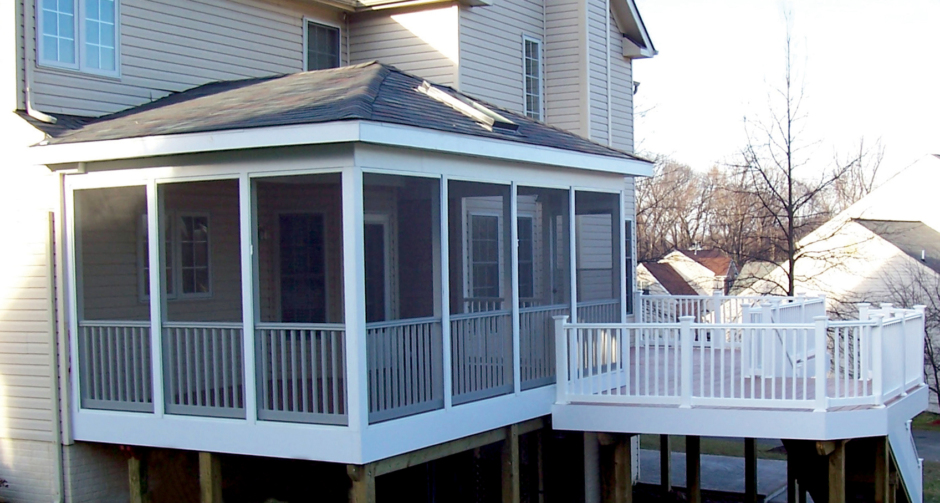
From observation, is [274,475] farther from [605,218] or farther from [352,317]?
[605,218]

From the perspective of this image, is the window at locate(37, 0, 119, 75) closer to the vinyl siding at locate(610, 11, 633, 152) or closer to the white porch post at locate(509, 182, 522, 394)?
the white porch post at locate(509, 182, 522, 394)

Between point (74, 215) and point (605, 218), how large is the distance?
31.8 ft

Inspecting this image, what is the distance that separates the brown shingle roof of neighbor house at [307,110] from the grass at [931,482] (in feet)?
37.0

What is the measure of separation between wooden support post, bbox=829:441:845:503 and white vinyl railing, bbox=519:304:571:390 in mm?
3225

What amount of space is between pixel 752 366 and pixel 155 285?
253 inches

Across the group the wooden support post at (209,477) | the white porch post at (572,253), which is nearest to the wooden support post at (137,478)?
the wooden support post at (209,477)

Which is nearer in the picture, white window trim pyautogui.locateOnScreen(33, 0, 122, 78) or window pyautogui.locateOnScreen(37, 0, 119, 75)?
white window trim pyautogui.locateOnScreen(33, 0, 122, 78)

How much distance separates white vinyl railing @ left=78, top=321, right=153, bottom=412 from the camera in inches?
366

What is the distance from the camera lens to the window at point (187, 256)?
11.6 m

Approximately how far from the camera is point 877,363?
1040 centimetres

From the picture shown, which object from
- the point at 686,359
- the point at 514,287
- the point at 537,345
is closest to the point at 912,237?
the point at 686,359

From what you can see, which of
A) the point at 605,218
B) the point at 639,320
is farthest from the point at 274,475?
the point at 605,218

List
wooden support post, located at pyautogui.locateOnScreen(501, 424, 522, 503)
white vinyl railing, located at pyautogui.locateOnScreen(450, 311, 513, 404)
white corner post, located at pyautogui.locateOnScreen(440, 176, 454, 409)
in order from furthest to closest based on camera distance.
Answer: wooden support post, located at pyautogui.locateOnScreen(501, 424, 522, 503), white vinyl railing, located at pyautogui.locateOnScreen(450, 311, 513, 404), white corner post, located at pyautogui.locateOnScreen(440, 176, 454, 409)

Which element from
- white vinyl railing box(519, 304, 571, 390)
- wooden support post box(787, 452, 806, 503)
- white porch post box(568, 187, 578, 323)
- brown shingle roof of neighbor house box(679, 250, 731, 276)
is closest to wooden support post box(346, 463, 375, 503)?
white vinyl railing box(519, 304, 571, 390)
